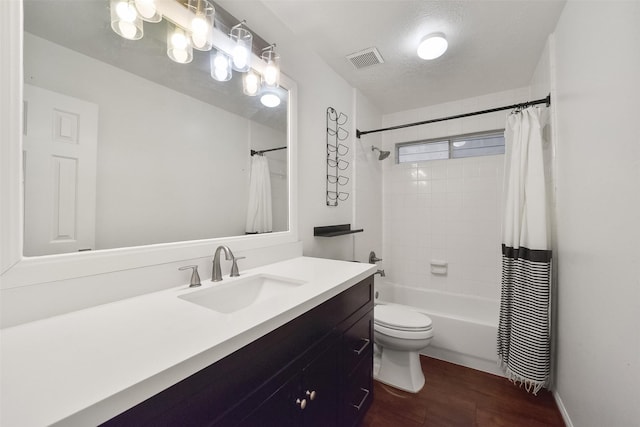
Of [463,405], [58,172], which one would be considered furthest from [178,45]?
[463,405]

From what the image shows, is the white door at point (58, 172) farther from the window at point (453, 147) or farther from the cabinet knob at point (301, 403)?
the window at point (453, 147)

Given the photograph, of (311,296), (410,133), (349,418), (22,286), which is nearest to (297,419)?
(311,296)

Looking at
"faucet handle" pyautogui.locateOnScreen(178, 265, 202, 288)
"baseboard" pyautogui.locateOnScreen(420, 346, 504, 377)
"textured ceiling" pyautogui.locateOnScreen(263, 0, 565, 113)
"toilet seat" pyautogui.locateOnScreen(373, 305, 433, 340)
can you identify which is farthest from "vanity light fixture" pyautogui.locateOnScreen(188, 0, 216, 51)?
"baseboard" pyautogui.locateOnScreen(420, 346, 504, 377)

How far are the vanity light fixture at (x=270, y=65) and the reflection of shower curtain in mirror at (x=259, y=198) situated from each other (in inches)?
17.2

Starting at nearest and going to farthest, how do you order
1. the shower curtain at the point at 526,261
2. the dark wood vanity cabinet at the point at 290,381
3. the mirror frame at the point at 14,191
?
the dark wood vanity cabinet at the point at 290,381
the mirror frame at the point at 14,191
the shower curtain at the point at 526,261

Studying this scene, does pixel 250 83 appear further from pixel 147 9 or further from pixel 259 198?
Result: pixel 259 198

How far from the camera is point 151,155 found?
1015mm

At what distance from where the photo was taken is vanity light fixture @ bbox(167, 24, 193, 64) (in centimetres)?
106

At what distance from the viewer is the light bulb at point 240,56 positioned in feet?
4.17

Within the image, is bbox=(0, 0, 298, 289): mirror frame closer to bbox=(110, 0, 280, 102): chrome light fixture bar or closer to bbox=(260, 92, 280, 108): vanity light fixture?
bbox=(110, 0, 280, 102): chrome light fixture bar

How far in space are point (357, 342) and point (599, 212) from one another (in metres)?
1.22

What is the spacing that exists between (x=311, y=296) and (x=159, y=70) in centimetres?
108

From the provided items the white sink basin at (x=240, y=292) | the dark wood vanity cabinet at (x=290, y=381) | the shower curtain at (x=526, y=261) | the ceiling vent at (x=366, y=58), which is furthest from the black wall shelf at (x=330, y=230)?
the ceiling vent at (x=366, y=58)

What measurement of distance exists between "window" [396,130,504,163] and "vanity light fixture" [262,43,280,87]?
6.35ft
